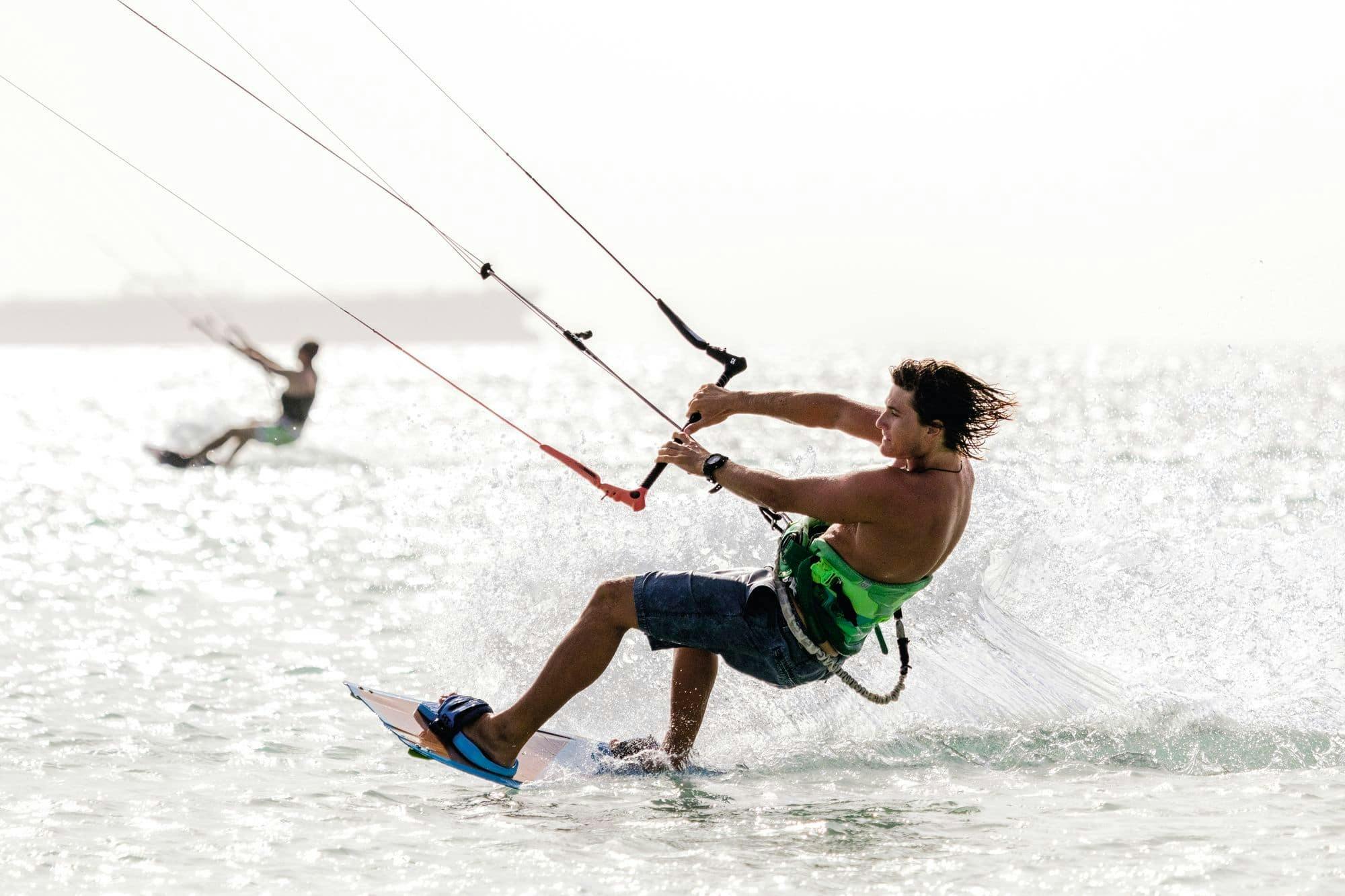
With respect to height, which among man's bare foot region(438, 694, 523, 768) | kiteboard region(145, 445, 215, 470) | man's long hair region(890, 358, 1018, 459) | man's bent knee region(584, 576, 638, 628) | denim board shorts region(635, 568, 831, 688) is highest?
man's long hair region(890, 358, 1018, 459)

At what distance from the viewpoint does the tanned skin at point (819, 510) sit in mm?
4883

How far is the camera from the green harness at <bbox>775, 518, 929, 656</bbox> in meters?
5.13

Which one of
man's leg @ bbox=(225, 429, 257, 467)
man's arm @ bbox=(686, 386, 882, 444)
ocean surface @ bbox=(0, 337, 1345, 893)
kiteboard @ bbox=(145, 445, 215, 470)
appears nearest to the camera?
ocean surface @ bbox=(0, 337, 1345, 893)

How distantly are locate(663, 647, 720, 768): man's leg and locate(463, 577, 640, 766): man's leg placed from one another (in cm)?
44

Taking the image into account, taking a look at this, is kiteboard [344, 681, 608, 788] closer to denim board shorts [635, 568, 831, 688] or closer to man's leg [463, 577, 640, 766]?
man's leg [463, 577, 640, 766]

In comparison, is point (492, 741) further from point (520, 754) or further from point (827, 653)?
point (827, 653)

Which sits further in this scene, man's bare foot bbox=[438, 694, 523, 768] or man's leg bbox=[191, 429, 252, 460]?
man's leg bbox=[191, 429, 252, 460]

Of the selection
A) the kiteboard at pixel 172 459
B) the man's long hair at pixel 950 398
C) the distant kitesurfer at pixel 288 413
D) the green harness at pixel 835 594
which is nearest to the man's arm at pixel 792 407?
the green harness at pixel 835 594

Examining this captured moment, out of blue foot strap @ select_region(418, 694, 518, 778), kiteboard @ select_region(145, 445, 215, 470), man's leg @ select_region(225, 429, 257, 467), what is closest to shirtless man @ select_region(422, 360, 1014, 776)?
blue foot strap @ select_region(418, 694, 518, 778)

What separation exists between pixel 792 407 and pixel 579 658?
50.3 inches

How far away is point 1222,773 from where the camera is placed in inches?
218

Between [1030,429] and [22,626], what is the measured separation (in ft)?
97.6

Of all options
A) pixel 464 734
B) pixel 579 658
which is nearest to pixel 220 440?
pixel 464 734

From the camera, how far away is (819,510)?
4.86 meters
